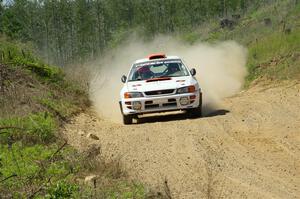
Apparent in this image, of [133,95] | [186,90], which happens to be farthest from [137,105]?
[186,90]

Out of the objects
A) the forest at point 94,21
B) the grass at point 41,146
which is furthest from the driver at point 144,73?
the forest at point 94,21

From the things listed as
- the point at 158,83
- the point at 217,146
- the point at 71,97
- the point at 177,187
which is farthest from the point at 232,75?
the point at 177,187

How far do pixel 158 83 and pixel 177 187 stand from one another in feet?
20.5

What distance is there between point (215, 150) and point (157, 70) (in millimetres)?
5323

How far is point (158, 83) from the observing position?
1348 cm

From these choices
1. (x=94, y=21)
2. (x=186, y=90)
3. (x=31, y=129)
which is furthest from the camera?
(x=94, y=21)

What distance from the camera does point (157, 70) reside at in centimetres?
1444

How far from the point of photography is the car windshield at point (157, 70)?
1424 cm

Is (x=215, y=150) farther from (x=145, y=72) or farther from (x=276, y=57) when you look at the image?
(x=276, y=57)

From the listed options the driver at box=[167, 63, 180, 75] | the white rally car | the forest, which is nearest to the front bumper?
the white rally car

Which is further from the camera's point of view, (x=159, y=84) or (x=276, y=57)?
(x=276, y=57)

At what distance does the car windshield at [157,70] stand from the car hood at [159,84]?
1.49ft

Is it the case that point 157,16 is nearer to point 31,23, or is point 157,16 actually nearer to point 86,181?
point 31,23

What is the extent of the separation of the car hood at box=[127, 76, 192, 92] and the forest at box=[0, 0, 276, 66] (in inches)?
2578
